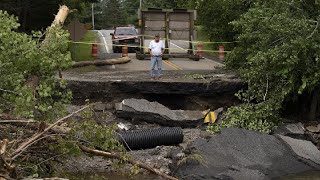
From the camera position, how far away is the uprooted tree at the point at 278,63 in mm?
13148

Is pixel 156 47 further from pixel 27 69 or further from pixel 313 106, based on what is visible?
pixel 27 69

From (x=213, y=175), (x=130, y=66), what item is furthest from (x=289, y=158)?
(x=130, y=66)

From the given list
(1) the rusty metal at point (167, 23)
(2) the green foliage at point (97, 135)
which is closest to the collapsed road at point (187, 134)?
(2) the green foliage at point (97, 135)

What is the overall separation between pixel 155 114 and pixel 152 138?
1.91 m

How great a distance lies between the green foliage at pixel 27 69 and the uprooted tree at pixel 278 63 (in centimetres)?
628

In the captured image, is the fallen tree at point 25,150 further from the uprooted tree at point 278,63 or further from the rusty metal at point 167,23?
the rusty metal at point 167,23

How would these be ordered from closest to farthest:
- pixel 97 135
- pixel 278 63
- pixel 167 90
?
1. pixel 97 135
2. pixel 278 63
3. pixel 167 90

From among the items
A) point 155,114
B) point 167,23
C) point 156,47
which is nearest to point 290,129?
point 155,114

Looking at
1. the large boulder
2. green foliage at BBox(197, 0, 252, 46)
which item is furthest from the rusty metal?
the large boulder

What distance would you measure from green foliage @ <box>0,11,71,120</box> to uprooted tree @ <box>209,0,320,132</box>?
6281mm

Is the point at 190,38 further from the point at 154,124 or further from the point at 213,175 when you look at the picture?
the point at 213,175

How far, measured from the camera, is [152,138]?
40.2 feet

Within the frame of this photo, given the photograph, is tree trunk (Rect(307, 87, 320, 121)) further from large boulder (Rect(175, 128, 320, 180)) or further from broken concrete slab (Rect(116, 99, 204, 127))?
broken concrete slab (Rect(116, 99, 204, 127))

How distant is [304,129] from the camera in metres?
13.9
